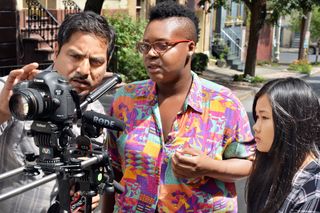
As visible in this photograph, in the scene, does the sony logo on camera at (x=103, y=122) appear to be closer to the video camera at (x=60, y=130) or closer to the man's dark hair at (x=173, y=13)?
the video camera at (x=60, y=130)

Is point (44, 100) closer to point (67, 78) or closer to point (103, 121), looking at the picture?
point (103, 121)

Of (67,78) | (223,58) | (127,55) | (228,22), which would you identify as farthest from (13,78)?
(228,22)

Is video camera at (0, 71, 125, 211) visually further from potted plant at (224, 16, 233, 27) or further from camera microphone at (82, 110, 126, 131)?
potted plant at (224, 16, 233, 27)

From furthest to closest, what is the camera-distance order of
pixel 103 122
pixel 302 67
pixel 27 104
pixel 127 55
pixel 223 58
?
pixel 302 67, pixel 223 58, pixel 127 55, pixel 103 122, pixel 27 104

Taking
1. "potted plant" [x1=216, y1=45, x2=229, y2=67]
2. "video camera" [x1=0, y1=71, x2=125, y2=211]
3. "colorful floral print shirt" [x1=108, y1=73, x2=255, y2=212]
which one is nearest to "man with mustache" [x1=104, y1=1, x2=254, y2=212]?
"colorful floral print shirt" [x1=108, y1=73, x2=255, y2=212]

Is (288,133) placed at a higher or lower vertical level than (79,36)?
lower

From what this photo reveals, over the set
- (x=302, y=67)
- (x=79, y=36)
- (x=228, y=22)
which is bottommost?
(x=302, y=67)

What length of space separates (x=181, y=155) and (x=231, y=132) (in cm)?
29

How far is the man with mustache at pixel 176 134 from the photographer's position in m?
2.22

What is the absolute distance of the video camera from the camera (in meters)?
1.62

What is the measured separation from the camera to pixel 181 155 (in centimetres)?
209

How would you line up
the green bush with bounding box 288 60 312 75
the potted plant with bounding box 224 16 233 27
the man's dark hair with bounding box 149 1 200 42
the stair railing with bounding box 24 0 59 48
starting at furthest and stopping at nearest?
the potted plant with bounding box 224 16 233 27 → the green bush with bounding box 288 60 312 75 → the stair railing with bounding box 24 0 59 48 → the man's dark hair with bounding box 149 1 200 42

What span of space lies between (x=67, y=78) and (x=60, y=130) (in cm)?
50

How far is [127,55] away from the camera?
45.5 ft
